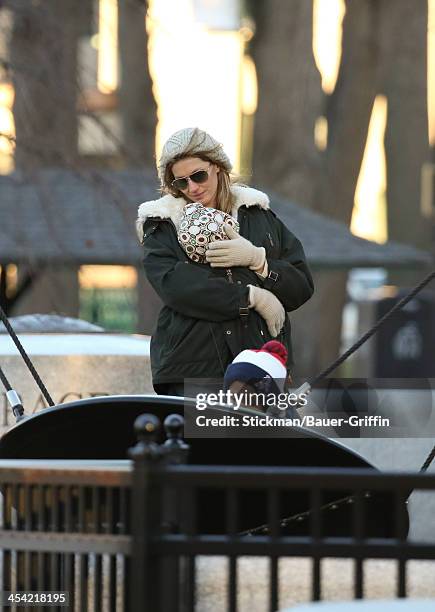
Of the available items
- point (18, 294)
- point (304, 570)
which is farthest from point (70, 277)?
point (304, 570)

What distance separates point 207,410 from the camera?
548 centimetres

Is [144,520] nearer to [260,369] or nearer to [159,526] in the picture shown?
[159,526]

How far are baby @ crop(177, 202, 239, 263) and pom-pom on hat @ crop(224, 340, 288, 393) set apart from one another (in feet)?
1.32

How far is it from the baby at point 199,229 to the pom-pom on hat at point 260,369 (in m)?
0.40

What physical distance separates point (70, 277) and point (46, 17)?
15.1 feet

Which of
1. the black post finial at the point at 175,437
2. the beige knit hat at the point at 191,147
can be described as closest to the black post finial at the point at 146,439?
the black post finial at the point at 175,437

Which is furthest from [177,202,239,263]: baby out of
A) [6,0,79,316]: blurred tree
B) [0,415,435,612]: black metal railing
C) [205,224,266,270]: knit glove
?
[6,0,79,316]: blurred tree

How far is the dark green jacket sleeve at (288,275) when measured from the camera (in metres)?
6.00

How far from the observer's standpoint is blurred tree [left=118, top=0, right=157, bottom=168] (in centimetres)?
2123

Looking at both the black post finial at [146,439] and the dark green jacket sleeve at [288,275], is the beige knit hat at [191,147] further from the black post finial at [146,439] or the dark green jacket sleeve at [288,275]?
the black post finial at [146,439]

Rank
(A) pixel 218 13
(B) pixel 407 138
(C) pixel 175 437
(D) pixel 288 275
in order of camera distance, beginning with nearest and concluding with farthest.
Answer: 1. (C) pixel 175 437
2. (D) pixel 288 275
3. (A) pixel 218 13
4. (B) pixel 407 138

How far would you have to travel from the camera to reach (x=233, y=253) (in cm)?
585

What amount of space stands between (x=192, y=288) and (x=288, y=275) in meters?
0.41

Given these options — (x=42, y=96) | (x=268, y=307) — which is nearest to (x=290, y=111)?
(x=42, y=96)
